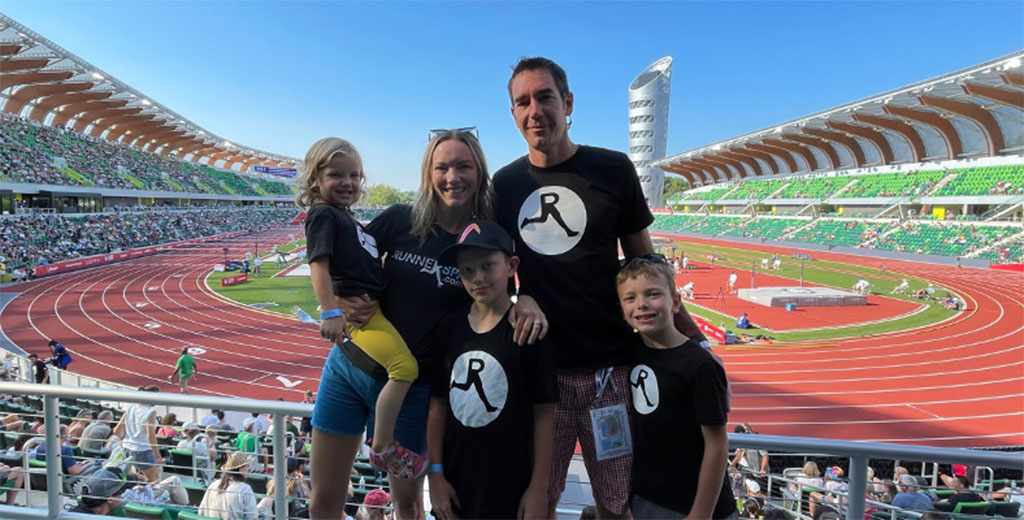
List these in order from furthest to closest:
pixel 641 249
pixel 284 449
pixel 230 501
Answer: pixel 230 501, pixel 284 449, pixel 641 249

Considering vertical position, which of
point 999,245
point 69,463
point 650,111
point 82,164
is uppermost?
point 650,111

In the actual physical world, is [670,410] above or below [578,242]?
below

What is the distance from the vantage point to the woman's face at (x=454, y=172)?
218 centimetres

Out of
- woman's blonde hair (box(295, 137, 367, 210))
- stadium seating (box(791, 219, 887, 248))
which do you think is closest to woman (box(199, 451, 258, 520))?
woman's blonde hair (box(295, 137, 367, 210))

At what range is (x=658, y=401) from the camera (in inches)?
83.1

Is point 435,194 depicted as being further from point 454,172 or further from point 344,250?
point 344,250

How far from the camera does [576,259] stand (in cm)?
217

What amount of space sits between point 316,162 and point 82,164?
60063 mm

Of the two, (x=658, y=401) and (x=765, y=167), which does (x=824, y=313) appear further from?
(x=765, y=167)

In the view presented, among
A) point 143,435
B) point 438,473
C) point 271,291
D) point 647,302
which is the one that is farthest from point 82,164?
point 647,302

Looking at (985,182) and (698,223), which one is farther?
(698,223)

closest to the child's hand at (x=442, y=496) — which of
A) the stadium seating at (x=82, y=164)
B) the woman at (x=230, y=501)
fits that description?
the woman at (x=230, y=501)

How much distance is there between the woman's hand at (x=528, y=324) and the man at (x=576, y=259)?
6.5 inches

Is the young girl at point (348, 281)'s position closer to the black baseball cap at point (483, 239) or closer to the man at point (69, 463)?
the black baseball cap at point (483, 239)
